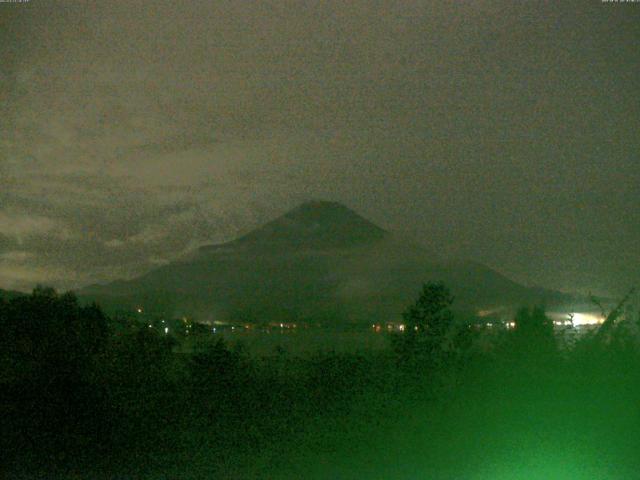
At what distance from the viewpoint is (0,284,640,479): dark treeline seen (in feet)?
26.0

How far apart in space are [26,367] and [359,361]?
429cm

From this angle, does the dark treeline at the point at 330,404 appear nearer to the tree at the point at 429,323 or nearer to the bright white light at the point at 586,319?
the tree at the point at 429,323

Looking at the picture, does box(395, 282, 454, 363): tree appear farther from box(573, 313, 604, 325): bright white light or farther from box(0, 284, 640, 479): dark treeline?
box(573, 313, 604, 325): bright white light

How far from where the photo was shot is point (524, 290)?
13734mm

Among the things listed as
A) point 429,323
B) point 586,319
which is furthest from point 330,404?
point 586,319

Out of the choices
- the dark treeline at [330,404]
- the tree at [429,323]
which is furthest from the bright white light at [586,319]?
the tree at [429,323]

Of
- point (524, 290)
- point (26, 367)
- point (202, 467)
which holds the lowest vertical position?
point (202, 467)

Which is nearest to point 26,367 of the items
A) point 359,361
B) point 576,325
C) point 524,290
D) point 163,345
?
point 163,345

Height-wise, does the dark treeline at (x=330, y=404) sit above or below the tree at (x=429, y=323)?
below

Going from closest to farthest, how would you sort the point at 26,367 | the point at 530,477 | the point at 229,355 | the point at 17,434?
the point at 530,477, the point at 17,434, the point at 26,367, the point at 229,355

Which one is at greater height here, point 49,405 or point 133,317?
point 133,317

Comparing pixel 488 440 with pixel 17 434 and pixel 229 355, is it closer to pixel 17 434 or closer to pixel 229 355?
pixel 229 355

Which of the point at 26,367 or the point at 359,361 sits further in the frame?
the point at 359,361

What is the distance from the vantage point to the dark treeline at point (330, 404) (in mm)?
7934
